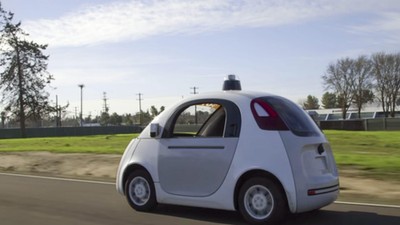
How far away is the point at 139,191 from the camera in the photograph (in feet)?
27.0

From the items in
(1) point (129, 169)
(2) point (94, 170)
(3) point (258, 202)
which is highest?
(1) point (129, 169)

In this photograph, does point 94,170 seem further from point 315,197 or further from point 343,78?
point 343,78

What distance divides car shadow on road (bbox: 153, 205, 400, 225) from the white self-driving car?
0.26 m

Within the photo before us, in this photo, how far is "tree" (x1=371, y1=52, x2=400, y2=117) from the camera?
93.8m

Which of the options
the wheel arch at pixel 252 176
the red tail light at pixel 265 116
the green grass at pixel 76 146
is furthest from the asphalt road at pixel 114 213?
the green grass at pixel 76 146

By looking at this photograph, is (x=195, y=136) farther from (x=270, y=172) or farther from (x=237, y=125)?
(x=270, y=172)

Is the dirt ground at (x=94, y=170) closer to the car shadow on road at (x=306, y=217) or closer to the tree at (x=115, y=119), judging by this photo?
the car shadow on road at (x=306, y=217)

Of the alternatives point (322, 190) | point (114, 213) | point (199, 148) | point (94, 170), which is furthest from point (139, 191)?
point (94, 170)

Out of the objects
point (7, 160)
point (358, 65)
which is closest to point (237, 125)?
point (7, 160)

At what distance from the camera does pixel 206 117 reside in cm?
793

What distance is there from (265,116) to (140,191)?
240cm

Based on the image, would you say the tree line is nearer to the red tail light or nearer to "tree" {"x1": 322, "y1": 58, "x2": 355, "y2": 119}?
"tree" {"x1": 322, "y1": 58, "x2": 355, "y2": 119}

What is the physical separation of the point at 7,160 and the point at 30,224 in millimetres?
12436

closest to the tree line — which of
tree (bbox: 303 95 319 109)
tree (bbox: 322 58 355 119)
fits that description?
tree (bbox: 322 58 355 119)
